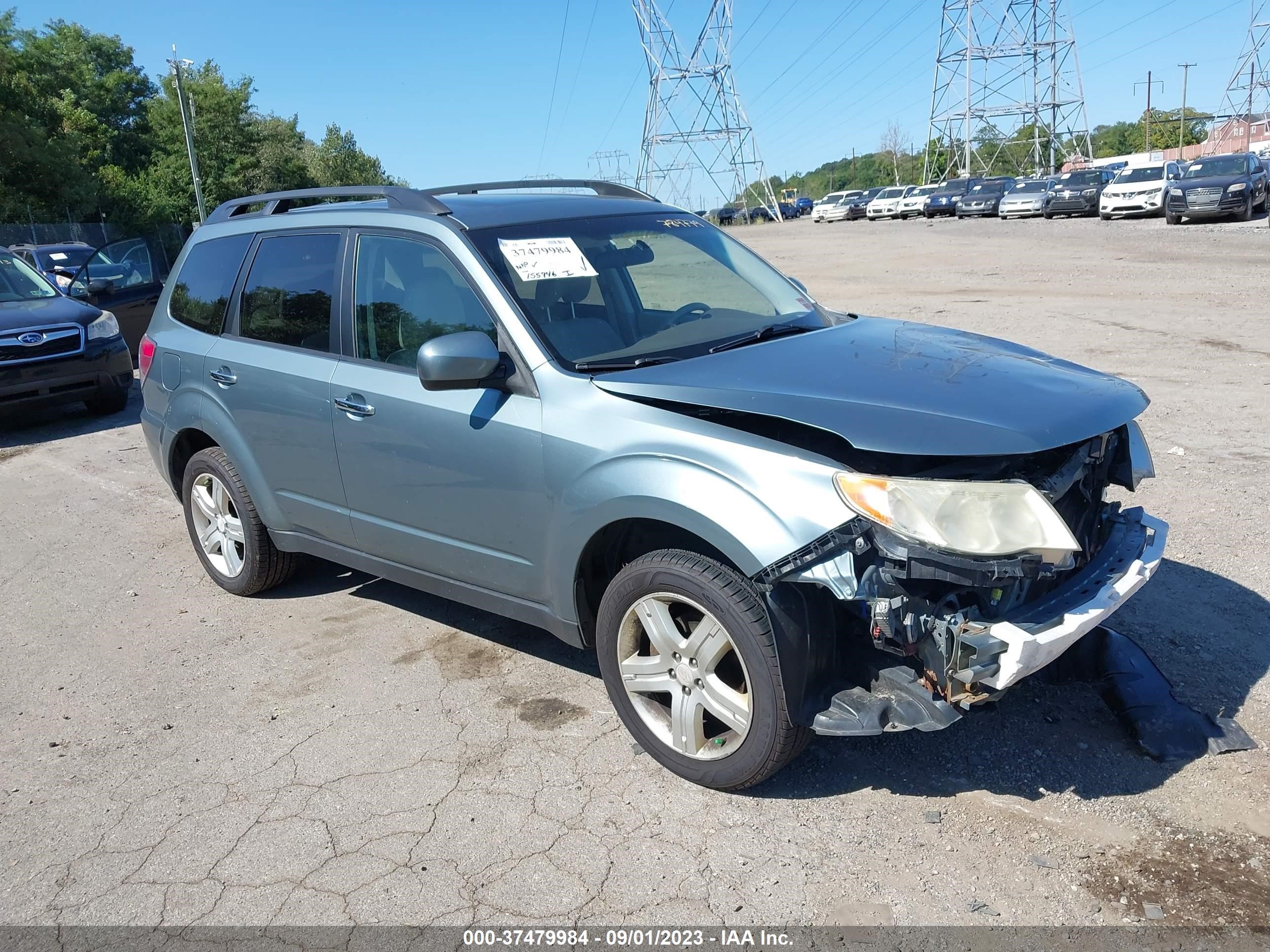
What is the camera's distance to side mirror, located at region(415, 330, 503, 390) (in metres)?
3.64

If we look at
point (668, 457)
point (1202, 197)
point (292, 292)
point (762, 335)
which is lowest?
point (1202, 197)

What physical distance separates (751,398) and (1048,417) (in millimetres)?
900

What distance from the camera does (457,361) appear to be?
364 cm

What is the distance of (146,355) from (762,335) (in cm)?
367

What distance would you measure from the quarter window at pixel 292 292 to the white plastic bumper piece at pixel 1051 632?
315cm

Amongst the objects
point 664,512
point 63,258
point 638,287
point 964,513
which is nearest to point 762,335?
point 638,287

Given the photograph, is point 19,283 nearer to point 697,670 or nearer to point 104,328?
point 104,328

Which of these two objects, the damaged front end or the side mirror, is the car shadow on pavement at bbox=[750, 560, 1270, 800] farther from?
the side mirror

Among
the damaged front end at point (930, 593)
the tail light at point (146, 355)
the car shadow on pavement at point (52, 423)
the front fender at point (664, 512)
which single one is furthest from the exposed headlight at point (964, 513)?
the car shadow on pavement at point (52, 423)

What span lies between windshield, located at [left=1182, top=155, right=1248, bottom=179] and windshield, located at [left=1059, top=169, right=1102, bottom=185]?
7.10 m

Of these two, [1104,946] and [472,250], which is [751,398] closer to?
[472,250]

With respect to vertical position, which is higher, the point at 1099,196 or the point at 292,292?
the point at 292,292

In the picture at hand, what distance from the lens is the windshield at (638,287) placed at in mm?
3965

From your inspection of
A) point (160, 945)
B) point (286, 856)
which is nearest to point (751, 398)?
point (286, 856)
